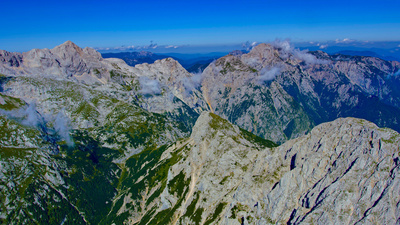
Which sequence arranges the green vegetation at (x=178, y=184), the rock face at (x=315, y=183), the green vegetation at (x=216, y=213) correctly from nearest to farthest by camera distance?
the rock face at (x=315, y=183)
the green vegetation at (x=216, y=213)
the green vegetation at (x=178, y=184)

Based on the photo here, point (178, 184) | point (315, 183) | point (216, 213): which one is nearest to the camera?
point (315, 183)

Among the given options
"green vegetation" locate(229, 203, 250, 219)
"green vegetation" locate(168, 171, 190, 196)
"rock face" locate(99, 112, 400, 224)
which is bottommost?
"green vegetation" locate(168, 171, 190, 196)

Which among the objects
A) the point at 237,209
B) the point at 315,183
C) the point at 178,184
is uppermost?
the point at 315,183

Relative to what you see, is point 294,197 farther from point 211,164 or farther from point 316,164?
point 211,164

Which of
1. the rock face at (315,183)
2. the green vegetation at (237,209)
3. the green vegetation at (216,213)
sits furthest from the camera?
the green vegetation at (216,213)

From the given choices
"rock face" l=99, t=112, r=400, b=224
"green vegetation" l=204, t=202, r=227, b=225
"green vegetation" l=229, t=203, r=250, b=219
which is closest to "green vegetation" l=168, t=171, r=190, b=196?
"rock face" l=99, t=112, r=400, b=224

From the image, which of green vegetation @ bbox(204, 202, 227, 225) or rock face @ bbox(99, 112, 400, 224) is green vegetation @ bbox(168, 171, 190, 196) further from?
green vegetation @ bbox(204, 202, 227, 225)

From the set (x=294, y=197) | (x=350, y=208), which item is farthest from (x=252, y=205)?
(x=350, y=208)

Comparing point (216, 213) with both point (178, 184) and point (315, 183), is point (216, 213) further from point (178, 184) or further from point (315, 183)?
point (178, 184)

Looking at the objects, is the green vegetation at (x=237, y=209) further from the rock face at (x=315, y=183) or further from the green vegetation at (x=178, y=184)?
the green vegetation at (x=178, y=184)

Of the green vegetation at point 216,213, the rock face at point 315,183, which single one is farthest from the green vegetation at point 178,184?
the green vegetation at point 216,213

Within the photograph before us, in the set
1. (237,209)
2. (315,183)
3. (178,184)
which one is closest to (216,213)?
(237,209)
